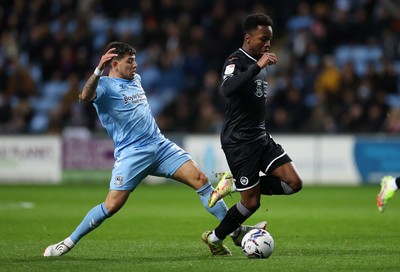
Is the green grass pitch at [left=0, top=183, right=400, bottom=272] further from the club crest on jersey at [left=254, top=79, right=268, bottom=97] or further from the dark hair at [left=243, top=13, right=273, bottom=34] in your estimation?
the dark hair at [left=243, top=13, right=273, bottom=34]

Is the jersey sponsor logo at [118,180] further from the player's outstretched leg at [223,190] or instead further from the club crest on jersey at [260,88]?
the club crest on jersey at [260,88]

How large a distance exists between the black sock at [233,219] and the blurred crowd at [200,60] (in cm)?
1181

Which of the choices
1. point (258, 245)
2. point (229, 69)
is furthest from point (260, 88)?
point (258, 245)

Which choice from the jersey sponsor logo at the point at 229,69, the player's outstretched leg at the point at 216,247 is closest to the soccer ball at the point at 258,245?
the player's outstretched leg at the point at 216,247

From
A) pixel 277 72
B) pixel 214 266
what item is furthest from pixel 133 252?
pixel 277 72

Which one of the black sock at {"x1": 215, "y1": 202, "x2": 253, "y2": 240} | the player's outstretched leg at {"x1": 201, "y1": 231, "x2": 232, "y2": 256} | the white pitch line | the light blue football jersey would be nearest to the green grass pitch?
the white pitch line

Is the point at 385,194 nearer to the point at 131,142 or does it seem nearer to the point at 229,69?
the point at 229,69

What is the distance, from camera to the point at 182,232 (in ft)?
37.6

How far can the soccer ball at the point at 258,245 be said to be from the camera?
839 cm

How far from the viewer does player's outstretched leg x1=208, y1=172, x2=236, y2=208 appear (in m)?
9.00

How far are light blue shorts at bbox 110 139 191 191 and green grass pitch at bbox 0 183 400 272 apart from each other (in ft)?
2.48

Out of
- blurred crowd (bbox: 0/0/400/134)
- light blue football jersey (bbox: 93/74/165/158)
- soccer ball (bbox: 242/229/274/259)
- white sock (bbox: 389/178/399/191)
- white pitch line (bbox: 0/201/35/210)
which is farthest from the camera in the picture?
blurred crowd (bbox: 0/0/400/134)

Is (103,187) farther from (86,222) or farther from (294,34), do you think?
(86,222)

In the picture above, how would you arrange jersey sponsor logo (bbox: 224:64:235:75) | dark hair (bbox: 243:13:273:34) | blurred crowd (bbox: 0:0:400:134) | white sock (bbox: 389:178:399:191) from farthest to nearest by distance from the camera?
blurred crowd (bbox: 0:0:400:134)
white sock (bbox: 389:178:399:191)
dark hair (bbox: 243:13:273:34)
jersey sponsor logo (bbox: 224:64:235:75)
